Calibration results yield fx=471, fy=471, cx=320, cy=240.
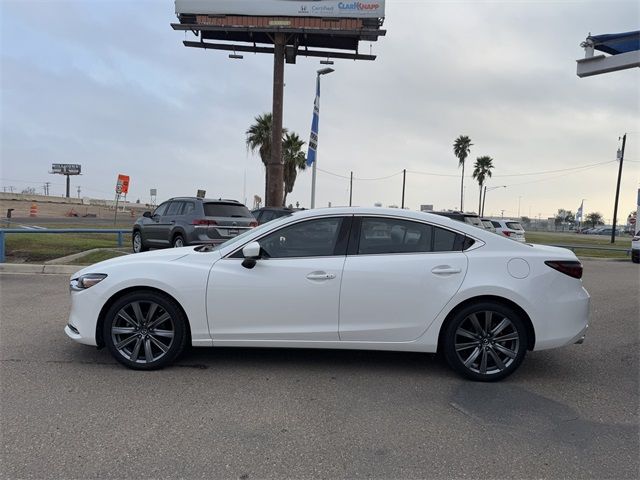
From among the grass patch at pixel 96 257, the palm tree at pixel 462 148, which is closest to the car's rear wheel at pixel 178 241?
the grass patch at pixel 96 257

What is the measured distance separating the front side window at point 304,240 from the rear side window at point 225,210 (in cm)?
748

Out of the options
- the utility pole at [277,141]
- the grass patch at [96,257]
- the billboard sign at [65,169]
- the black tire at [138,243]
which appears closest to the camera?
the grass patch at [96,257]

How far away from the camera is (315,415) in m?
3.57

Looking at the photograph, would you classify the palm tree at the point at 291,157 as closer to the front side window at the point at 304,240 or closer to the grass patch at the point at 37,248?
the grass patch at the point at 37,248

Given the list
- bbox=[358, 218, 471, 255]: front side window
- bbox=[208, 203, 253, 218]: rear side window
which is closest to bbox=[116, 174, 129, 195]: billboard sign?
bbox=[208, 203, 253, 218]: rear side window

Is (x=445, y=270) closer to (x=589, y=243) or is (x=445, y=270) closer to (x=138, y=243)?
(x=138, y=243)

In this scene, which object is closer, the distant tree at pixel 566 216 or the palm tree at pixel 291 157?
the palm tree at pixel 291 157

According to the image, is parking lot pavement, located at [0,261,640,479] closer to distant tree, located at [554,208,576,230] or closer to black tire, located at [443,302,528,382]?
black tire, located at [443,302,528,382]

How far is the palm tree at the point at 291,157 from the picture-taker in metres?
41.6

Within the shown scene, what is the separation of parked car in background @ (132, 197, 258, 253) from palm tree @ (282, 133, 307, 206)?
29385 millimetres

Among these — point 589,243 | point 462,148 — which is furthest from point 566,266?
point 462,148

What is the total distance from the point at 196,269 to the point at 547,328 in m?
3.23

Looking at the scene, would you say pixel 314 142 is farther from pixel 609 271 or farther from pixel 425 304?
pixel 425 304

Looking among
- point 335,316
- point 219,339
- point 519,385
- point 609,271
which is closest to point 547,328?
point 519,385
